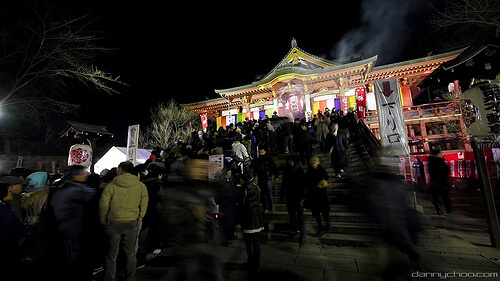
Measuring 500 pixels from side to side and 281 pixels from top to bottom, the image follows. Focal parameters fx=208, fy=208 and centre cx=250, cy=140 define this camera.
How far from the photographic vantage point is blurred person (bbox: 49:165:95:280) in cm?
290

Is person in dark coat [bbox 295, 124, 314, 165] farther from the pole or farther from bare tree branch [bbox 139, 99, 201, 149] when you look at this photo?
bare tree branch [bbox 139, 99, 201, 149]

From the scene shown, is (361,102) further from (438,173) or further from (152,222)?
(152,222)

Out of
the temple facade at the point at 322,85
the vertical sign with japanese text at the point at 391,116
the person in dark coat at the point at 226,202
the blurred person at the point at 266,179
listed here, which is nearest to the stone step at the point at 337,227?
the blurred person at the point at 266,179

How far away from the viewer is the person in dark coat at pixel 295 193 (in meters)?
4.64

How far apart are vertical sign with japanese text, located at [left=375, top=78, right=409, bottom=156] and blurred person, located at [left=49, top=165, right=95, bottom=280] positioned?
7.52m

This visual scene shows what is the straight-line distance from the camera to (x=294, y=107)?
16.9 m

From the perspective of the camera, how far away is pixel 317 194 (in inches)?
193

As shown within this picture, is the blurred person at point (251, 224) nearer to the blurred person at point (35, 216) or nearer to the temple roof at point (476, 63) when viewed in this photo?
the blurred person at point (35, 216)

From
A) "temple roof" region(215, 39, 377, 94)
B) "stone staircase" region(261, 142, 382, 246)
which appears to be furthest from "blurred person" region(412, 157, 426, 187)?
"temple roof" region(215, 39, 377, 94)

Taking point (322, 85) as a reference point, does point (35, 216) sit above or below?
below

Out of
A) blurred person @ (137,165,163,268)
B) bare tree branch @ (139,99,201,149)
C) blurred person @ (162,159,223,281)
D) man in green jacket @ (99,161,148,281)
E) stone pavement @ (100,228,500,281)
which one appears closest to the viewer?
blurred person @ (162,159,223,281)

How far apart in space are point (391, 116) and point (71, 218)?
810 centimetres

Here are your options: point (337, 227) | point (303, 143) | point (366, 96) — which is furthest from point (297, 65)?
point (337, 227)

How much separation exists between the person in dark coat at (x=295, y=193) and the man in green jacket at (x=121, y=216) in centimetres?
314
